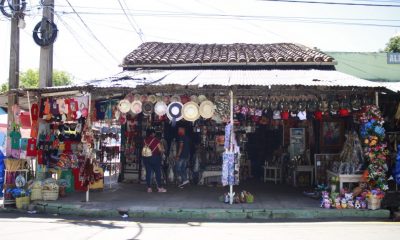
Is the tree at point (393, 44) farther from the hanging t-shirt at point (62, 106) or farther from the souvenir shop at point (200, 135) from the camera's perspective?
the hanging t-shirt at point (62, 106)

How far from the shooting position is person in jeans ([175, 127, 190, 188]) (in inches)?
520

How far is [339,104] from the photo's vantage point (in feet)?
35.0

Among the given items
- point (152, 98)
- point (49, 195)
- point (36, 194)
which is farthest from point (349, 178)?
point (36, 194)

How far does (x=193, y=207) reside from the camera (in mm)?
9453

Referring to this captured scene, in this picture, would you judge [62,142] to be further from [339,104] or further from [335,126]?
[335,126]

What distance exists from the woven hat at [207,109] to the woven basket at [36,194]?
4769 mm

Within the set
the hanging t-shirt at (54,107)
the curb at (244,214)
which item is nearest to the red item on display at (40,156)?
the hanging t-shirt at (54,107)

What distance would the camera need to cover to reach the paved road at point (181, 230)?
7156 millimetres

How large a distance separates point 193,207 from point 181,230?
1710mm

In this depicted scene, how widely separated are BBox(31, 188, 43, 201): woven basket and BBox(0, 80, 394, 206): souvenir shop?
0.09ft

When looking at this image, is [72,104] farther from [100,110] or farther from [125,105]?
[125,105]

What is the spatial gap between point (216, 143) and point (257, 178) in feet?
7.04

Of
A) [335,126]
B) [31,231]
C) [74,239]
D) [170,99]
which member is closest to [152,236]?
[74,239]

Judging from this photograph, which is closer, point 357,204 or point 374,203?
point 374,203
